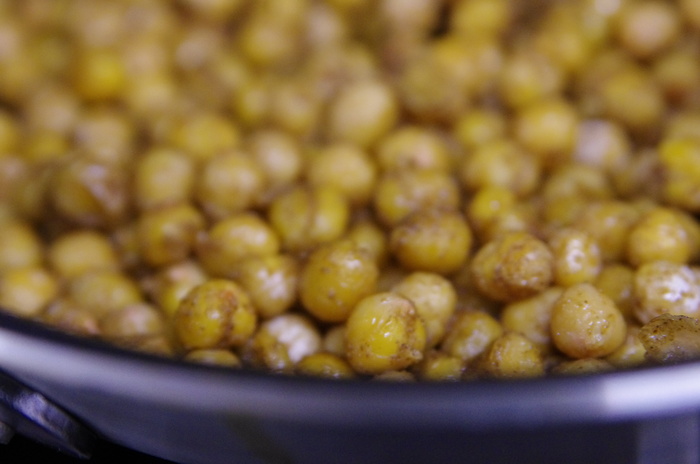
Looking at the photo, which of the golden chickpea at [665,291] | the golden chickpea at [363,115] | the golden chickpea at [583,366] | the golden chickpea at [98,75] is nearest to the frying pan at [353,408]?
the golden chickpea at [583,366]

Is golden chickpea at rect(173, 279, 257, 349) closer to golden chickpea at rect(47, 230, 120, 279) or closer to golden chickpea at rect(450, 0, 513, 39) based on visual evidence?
golden chickpea at rect(47, 230, 120, 279)

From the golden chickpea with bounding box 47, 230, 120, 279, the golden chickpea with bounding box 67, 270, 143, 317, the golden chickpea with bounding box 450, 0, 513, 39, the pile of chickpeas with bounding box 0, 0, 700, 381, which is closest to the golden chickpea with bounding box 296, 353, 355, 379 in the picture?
the pile of chickpeas with bounding box 0, 0, 700, 381

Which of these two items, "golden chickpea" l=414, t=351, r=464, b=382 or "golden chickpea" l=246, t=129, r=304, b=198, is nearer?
"golden chickpea" l=414, t=351, r=464, b=382

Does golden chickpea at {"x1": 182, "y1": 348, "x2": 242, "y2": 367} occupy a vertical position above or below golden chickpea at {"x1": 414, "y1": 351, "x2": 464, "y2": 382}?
above

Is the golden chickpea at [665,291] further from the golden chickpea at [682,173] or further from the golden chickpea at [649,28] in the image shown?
the golden chickpea at [649,28]

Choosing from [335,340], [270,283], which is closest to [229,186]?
[270,283]

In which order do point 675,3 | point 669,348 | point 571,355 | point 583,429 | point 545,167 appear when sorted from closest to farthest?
1. point 583,429
2. point 669,348
3. point 571,355
4. point 545,167
5. point 675,3

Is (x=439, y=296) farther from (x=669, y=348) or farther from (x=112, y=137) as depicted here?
(x=112, y=137)

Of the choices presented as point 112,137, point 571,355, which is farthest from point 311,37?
point 571,355
